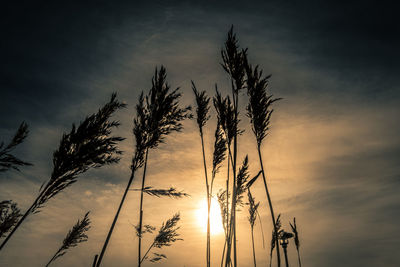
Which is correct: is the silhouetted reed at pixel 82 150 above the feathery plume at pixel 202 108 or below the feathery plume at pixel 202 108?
below

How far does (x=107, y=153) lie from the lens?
249 cm

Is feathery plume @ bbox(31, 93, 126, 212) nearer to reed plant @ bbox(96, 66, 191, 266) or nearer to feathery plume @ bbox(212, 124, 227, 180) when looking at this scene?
reed plant @ bbox(96, 66, 191, 266)

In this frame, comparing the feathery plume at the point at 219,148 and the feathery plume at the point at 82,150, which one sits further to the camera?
the feathery plume at the point at 219,148

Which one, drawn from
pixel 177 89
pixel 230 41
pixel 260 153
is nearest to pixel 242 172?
pixel 260 153

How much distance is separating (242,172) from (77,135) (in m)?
2.51

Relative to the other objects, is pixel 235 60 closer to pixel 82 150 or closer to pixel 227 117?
pixel 227 117

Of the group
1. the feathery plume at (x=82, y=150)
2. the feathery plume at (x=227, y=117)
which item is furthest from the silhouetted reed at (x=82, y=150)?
the feathery plume at (x=227, y=117)

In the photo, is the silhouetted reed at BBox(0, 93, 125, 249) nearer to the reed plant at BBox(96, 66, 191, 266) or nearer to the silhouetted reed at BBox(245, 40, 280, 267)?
the reed plant at BBox(96, 66, 191, 266)

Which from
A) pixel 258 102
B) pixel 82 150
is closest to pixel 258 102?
pixel 258 102

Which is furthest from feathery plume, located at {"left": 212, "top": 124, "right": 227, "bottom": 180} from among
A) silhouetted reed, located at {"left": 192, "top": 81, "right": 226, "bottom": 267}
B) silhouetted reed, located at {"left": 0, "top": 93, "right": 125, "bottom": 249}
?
silhouetted reed, located at {"left": 0, "top": 93, "right": 125, "bottom": 249}

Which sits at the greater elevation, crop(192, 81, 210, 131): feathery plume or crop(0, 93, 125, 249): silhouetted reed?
crop(192, 81, 210, 131): feathery plume

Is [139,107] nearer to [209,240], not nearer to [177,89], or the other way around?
[177,89]

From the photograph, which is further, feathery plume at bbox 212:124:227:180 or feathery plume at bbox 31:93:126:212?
feathery plume at bbox 212:124:227:180

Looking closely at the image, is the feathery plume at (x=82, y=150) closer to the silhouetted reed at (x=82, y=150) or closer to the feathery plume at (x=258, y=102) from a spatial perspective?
the silhouetted reed at (x=82, y=150)
